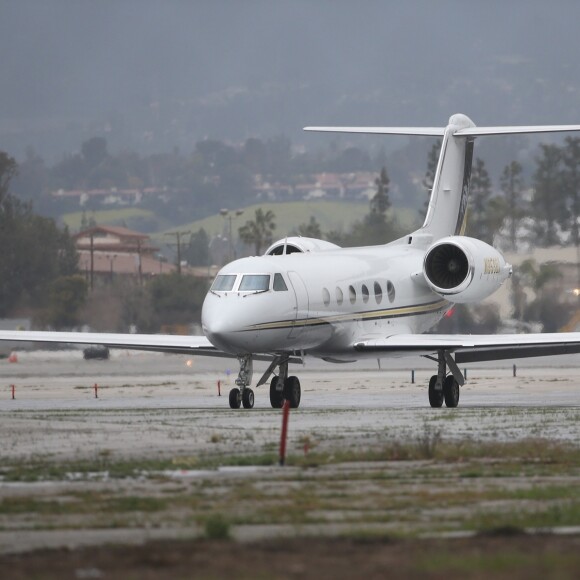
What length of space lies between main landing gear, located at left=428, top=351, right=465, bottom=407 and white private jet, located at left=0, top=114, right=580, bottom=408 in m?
0.02

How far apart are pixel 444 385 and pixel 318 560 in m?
22.1

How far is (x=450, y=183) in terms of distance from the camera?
38969mm

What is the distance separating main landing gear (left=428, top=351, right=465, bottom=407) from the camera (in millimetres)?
32344

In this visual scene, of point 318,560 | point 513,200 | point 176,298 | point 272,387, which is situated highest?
point 513,200

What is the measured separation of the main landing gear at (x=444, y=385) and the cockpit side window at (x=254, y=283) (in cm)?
417

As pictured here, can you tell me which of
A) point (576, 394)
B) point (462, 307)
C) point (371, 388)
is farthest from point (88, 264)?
point (576, 394)

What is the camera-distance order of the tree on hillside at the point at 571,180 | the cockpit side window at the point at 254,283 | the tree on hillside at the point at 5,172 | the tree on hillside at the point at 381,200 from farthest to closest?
the tree on hillside at the point at 381,200
the tree on hillside at the point at 5,172
the tree on hillside at the point at 571,180
the cockpit side window at the point at 254,283

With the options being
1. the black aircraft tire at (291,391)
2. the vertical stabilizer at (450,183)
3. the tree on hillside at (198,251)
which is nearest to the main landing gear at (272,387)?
the black aircraft tire at (291,391)

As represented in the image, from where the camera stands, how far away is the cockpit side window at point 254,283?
30406mm

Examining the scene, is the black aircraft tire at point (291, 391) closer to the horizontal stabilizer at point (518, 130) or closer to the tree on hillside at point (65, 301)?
the horizontal stabilizer at point (518, 130)

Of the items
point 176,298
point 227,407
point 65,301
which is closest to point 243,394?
point 227,407

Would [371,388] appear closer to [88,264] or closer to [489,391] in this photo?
[489,391]

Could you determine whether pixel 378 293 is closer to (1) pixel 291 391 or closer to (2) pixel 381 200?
(1) pixel 291 391

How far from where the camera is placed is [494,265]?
34.8 metres
